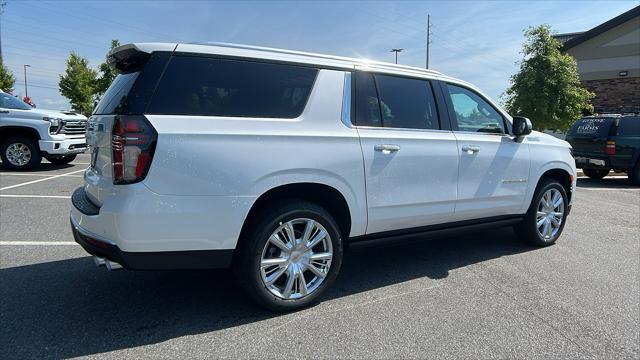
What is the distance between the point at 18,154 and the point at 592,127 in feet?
47.9

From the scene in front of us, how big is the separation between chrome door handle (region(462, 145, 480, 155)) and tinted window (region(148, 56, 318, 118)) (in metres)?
1.71

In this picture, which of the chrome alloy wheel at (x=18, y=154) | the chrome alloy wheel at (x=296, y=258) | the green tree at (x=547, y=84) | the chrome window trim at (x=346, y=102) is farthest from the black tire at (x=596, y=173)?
the chrome alloy wheel at (x=18, y=154)

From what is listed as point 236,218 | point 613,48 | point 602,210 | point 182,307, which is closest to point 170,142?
point 236,218

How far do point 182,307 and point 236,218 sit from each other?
3.08 ft

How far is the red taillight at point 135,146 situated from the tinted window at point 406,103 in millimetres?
1909

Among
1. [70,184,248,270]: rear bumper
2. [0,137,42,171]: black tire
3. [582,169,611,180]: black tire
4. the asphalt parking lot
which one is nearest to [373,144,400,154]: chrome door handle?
the asphalt parking lot

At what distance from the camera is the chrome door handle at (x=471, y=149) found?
13.9 ft

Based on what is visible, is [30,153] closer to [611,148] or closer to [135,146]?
[135,146]

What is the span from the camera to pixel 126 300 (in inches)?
135

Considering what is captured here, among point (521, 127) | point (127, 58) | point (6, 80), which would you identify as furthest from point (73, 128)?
point (6, 80)

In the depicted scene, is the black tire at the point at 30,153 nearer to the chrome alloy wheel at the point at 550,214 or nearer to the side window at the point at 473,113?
the side window at the point at 473,113

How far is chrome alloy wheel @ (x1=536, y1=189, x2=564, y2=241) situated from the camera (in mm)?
5125

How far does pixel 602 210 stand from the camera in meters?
7.79

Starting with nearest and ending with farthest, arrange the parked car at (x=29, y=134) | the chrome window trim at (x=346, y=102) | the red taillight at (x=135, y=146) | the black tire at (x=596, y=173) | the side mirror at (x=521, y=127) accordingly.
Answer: the red taillight at (x=135, y=146)
the chrome window trim at (x=346, y=102)
the side mirror at (x=521, y=127)
the parked car at (x=29, y=134)
the black tire at (x=596, y=173)
